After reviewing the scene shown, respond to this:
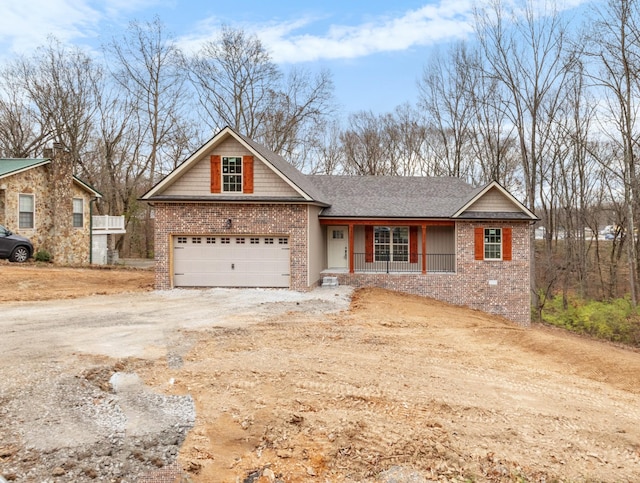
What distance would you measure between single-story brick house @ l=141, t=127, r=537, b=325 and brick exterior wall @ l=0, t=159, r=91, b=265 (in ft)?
34.3

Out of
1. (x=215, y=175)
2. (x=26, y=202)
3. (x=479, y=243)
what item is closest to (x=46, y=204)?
(x=26, y=202)

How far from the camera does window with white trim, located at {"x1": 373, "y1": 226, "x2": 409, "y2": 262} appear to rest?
1961 centimetres

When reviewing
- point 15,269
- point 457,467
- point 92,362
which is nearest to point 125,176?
point 15,269

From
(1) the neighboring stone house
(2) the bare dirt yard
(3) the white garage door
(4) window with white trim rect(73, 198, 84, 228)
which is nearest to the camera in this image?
(2) the bare dirt yard

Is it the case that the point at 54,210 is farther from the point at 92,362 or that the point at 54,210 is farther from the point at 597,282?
the point at 597,282

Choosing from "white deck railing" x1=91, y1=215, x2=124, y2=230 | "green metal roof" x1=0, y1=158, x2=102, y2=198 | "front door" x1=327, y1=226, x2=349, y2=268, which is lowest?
"front door" x1=327, y1=226, x2=349, y2=268

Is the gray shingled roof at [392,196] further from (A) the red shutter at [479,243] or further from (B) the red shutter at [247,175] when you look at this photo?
(B) the red shutter at [247,175]

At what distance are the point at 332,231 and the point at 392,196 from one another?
3.07 meters

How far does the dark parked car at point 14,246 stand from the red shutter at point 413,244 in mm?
16987

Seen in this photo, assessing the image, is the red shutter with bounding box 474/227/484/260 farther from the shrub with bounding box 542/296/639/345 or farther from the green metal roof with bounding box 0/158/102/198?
the green metal roof with bounding box 0/158/102/198

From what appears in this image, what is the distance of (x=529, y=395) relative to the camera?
22.5ft

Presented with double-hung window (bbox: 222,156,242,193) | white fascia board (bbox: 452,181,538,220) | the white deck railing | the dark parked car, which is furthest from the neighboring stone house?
white fascia board (bbox: 452,181,538,220)

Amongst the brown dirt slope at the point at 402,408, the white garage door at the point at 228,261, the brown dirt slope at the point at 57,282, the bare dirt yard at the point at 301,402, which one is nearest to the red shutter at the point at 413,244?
the white garage door at the point at 228,261

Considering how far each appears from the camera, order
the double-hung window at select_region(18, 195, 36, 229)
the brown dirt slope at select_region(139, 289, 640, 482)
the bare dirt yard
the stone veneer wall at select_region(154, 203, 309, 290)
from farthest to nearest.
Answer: the double-hung window at select_region(18, 195, 36, 229)
the stone veneer wall at select_region(154, 203, 309, 290)
the brown dirt slope at select_region(139, 289, 640, 482)
the bare dirt yard
